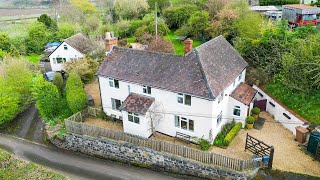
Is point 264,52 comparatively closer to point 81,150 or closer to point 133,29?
point 81,150

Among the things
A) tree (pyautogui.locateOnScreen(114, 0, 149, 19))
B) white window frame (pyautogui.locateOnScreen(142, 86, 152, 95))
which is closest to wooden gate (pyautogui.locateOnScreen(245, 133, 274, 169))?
white window frame (pyautogui.locateOnScreen(142, 86, 152, 95))

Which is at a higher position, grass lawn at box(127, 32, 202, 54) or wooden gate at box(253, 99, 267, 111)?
grass lawn at box(127, 32, 202, 54)

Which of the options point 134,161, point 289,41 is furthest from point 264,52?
point 134,161

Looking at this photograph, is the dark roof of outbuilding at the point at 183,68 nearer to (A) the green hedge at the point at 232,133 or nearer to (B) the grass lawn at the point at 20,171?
(A) the green hedge at the point at 232,133

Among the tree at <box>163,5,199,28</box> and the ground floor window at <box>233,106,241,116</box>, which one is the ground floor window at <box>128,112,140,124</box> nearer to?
the ground floor window at <box>233,106,241,116</box>

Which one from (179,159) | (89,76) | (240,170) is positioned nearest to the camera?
(240,170)

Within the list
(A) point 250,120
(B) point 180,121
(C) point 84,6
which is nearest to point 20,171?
(B) point 180,121

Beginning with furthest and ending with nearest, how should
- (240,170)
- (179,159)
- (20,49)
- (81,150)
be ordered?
(20,49), (81,150), (179,159), (240,170)
